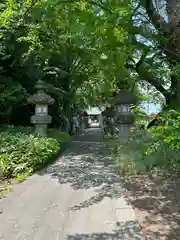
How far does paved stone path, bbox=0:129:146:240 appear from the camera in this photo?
3283 millimetres

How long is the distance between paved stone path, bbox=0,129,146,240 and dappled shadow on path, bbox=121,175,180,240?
18 centimetres

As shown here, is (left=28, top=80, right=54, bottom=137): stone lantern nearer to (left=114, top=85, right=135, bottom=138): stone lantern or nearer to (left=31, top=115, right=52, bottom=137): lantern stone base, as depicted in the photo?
(left=31, top=115, right=52, bottom=137): lantern stone base

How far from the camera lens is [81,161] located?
8.59 m

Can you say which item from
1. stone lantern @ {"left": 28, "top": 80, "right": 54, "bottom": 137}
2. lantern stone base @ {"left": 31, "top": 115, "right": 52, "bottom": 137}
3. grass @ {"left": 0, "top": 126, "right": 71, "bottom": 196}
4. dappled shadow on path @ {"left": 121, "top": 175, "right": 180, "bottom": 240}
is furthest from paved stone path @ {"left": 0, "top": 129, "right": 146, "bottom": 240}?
stone lantern @ {"left": 28, "top": 80, "right": 54, "bottom": 137}

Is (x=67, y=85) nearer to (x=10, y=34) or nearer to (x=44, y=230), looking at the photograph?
(x=10, y=34)

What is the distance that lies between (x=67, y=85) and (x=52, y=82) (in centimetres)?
174

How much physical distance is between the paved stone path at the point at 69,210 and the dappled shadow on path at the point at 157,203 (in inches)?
7.2

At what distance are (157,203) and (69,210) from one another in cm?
155

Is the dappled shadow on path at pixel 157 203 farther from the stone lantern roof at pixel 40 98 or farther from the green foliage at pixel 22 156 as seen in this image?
the stone lantern roof at pixel 40 98

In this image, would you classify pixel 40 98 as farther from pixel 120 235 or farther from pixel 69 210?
pixel 120 235

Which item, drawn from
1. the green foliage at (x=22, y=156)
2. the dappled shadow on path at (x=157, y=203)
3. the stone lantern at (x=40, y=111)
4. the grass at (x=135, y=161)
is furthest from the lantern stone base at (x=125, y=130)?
the dappled shadow on path at (x=157, y=203)

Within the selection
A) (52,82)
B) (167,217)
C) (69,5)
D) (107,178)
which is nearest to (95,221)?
(167,217)

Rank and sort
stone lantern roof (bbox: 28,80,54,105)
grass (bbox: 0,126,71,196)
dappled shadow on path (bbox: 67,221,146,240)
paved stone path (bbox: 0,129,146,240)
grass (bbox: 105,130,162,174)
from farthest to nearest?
1. stone lantern roof (bbox: 28,80,54,105)
2. grass (bbox: 105,130,162,174)
3. grass (bbox: 0,126,71,196)
4. paved stone path (bbox: 0,129,146,240)
5. dappled shadow on path (bbox: 67,221,146,240)

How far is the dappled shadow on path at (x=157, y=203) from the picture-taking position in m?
3.38
